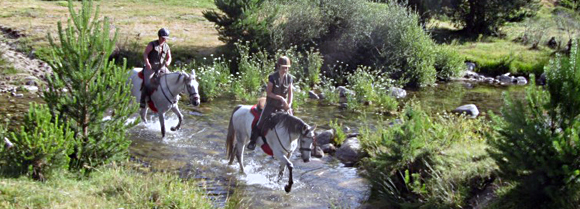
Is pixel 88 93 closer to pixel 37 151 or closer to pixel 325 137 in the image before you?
pixel 37 151

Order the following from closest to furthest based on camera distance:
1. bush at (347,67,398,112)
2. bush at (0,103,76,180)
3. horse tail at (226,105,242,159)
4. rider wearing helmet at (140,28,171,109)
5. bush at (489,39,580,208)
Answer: bush at (489,39,580,208) → bush at (0,103,76,180) → horse tail at (226,105,242,159) → rider wearing helmet at (140,28,171,109) → bush at (347,67,398,112)

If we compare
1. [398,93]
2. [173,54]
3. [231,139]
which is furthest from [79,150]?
[173,54]

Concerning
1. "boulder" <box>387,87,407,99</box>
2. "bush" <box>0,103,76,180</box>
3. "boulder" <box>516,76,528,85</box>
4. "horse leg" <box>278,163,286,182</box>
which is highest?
"bush" <box>0,103,76,180</box>

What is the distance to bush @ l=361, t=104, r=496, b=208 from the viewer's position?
27.8ft

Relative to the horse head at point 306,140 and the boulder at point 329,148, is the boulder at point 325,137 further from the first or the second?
the horse head at point 306,140

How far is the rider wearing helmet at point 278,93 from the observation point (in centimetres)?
1014

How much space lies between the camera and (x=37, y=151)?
27.4 feet

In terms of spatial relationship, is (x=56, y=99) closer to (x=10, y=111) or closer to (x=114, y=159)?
(x=114, y=159)

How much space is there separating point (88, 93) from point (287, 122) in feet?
12.0

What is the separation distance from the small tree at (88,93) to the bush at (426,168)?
4.83 metres

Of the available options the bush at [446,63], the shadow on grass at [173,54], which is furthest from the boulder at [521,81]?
the shadow on grass at [173,54]

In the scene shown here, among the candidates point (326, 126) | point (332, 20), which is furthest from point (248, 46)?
point (326, 126)

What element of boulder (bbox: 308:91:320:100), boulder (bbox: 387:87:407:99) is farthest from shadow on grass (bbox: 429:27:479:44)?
boulder (bbox: 308:91:320:100)

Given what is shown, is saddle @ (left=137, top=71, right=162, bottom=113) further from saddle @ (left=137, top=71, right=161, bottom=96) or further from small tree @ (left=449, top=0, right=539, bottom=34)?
small tree @ (left=449, top=0, right=539, bottom=34)
